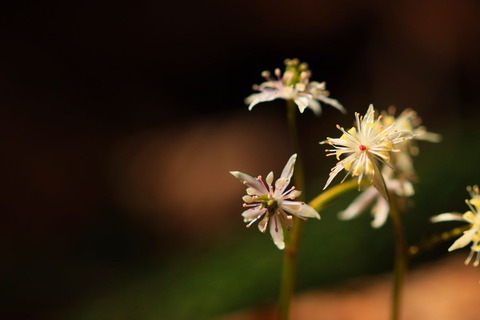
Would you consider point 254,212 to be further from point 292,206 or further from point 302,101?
point 302,101

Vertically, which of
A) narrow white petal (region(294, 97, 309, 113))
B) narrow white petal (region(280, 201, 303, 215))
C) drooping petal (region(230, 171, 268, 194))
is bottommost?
narrow white petal (region(280, 201, 303, 215))

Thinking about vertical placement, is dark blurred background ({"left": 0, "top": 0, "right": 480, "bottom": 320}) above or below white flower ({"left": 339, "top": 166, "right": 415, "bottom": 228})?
above

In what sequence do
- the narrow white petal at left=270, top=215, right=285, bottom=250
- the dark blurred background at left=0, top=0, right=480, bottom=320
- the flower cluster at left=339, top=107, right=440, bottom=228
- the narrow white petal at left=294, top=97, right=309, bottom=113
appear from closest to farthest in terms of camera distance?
the narrow white petal at left=270, top=215, right=285, bottom=250 → the narrow white petal at left=294, top=97, right=309, bottom=113 → the flower cluster at left=339, top=107, right=440, bottom=228 → the dark blurred background at left=0, top=0, right=480, bottom=320

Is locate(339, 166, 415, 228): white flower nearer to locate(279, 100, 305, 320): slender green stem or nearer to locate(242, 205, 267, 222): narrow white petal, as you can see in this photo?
locate(279, 100, 305, 320): slender green stem

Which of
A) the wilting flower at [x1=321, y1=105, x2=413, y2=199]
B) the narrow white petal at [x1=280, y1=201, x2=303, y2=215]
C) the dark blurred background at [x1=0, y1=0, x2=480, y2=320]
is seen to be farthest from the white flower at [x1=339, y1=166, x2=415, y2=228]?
the dark blurred background at [x1=0, y1=0, x2=480, y2=320]

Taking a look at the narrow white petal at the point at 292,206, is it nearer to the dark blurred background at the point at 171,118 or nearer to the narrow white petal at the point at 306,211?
the narrow white petal at the point at 306,211

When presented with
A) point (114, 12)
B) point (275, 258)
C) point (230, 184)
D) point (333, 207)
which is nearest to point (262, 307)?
point (275, 258)

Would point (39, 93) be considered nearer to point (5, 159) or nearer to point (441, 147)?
point (5, 159)
